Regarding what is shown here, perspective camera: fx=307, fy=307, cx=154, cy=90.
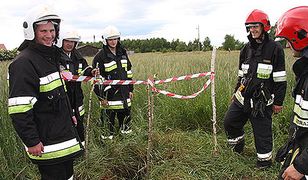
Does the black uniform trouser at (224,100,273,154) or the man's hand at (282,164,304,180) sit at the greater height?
the man's hand at (282,164,304,180)

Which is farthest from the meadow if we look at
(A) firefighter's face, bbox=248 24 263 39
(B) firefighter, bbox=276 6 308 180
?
(B) firefighter, bbox=276 6 308 180


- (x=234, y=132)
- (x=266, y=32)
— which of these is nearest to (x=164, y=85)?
(x=234, y=132)

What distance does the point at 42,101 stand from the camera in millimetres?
2455

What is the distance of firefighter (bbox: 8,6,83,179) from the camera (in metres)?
2.30

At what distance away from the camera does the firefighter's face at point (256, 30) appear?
3545 mm

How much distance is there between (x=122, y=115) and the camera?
4.95 m

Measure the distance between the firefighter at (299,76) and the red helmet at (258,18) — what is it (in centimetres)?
142

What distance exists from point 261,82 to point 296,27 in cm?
165

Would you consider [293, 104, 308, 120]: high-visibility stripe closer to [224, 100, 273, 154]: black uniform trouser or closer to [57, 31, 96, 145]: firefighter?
[224, 100, 273, 154]: black uniform trouser

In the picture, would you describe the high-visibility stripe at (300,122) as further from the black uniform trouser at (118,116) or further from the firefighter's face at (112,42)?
the firefighter's face at (112,42)

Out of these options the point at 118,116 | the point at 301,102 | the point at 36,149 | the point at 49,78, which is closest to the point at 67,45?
the point at 118,116

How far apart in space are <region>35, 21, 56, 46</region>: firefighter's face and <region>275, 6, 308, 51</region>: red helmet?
1.77 m

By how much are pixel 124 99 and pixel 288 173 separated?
310cm

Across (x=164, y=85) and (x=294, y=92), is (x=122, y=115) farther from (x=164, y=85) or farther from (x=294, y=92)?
(x=294, y=92)
